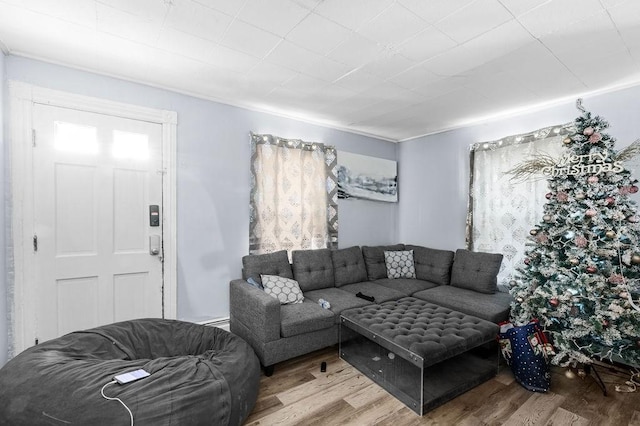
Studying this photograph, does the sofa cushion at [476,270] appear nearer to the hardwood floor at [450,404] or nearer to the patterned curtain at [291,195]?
the hardwood floor at [450,404]

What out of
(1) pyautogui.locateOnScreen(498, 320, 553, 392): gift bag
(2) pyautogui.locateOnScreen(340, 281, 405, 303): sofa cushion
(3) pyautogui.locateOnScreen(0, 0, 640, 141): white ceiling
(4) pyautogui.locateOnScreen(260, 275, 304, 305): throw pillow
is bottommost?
(1) pyautogui.locateOnScreen(498, 320, 553, 392): gift bag

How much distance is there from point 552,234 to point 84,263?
3.97 metres

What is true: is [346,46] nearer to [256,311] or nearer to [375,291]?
[256,311]

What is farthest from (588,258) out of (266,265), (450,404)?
(266,265)

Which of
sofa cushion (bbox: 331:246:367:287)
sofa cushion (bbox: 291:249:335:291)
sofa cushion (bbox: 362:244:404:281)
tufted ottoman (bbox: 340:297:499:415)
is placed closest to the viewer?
tufted ottoman (bbox: 340:297:499:415)

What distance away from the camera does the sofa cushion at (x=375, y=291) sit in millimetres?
3138

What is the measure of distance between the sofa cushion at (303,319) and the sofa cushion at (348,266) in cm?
87

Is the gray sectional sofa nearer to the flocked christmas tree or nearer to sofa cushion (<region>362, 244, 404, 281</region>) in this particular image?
sofa cushion (<region>362, 244, 404, 281</region>)

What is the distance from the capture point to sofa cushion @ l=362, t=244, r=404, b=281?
3.88m

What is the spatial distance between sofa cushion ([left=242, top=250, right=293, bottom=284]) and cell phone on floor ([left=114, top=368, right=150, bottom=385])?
4.56 feet

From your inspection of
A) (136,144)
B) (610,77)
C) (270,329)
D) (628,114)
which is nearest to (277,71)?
(136,144)

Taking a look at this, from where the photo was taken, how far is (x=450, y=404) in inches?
80.7

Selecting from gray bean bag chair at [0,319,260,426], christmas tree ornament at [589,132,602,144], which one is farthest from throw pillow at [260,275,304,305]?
christmas tree ornament at [589,132,602,144]

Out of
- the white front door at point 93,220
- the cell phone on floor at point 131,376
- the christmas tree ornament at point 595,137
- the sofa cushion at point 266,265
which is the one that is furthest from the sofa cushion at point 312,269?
the christmas tree ornament at point 595,137
